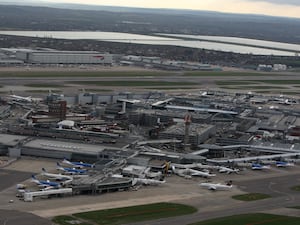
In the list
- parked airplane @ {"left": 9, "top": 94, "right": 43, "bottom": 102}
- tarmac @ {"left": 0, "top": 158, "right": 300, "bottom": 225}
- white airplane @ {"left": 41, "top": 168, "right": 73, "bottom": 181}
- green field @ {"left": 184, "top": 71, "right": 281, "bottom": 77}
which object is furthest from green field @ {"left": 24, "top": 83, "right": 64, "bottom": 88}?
white airplane @ {"left": 41, "top": 168, "right": 73, "bottom": 181}

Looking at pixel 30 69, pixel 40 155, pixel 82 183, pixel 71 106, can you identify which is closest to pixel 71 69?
pixel 30 69

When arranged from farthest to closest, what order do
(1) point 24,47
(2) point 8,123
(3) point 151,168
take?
(1) point 24,47 → (2) point 8,123 → (3) point 151,168

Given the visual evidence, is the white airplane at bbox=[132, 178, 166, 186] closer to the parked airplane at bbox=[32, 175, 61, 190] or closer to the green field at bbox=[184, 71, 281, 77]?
the parked airplane at bbox=[32, 175, 61, 190]

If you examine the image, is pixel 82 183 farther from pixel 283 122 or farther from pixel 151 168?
pixel 283 122

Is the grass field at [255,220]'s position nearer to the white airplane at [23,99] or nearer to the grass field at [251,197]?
the grass field at [251,197]

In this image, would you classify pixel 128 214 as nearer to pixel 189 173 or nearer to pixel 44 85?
pixel 189 173

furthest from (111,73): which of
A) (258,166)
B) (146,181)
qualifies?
(146,181)
